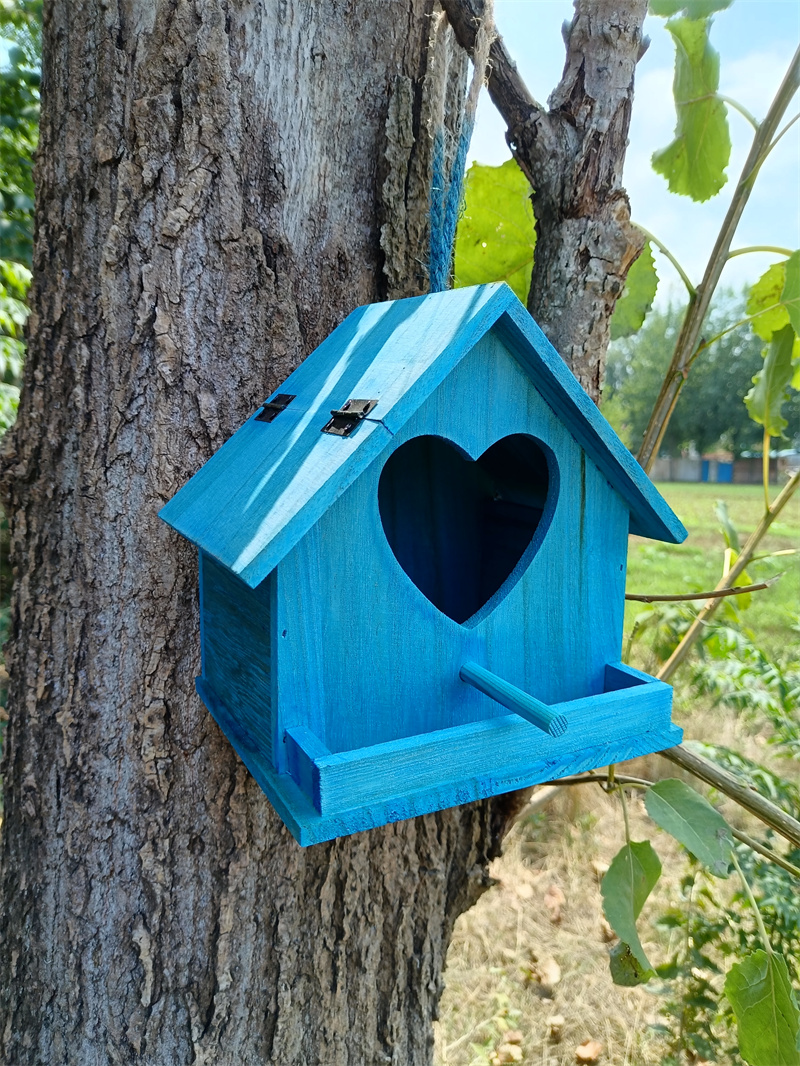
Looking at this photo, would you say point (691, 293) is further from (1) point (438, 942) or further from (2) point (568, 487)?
(1) point (438, 942)

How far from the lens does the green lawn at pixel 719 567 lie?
17.9ft

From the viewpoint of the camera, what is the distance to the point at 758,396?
4.99 ft

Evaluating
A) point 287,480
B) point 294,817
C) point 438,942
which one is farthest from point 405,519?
point 438,942

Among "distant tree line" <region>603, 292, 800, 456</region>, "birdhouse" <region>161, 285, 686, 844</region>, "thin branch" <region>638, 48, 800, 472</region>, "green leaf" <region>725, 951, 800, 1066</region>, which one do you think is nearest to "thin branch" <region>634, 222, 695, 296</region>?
"thin branch" <region>638, 48, 800, 472</region>

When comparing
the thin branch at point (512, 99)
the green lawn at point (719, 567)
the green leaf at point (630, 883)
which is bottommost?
the green lawn at point (719, 567)

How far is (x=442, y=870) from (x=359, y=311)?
100cm

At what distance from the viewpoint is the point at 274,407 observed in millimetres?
1005

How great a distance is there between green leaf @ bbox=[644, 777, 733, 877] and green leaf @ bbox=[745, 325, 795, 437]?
778mm

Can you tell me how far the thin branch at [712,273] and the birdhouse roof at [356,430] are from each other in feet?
1.46

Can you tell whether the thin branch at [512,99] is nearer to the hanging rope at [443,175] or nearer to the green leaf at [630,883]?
the hanging rope at [443,175]

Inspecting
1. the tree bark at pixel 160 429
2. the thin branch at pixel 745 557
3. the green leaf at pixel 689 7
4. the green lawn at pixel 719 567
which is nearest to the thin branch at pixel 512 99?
the tree bark at pixel 160 429

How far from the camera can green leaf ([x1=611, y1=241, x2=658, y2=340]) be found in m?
1.38

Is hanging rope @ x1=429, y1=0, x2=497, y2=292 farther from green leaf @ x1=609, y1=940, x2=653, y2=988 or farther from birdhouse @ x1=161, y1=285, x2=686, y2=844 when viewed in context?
green leaf @ x1=609, y1=940, x2=653, y2=988

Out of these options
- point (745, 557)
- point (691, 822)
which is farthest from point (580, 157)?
point (691, 822)
